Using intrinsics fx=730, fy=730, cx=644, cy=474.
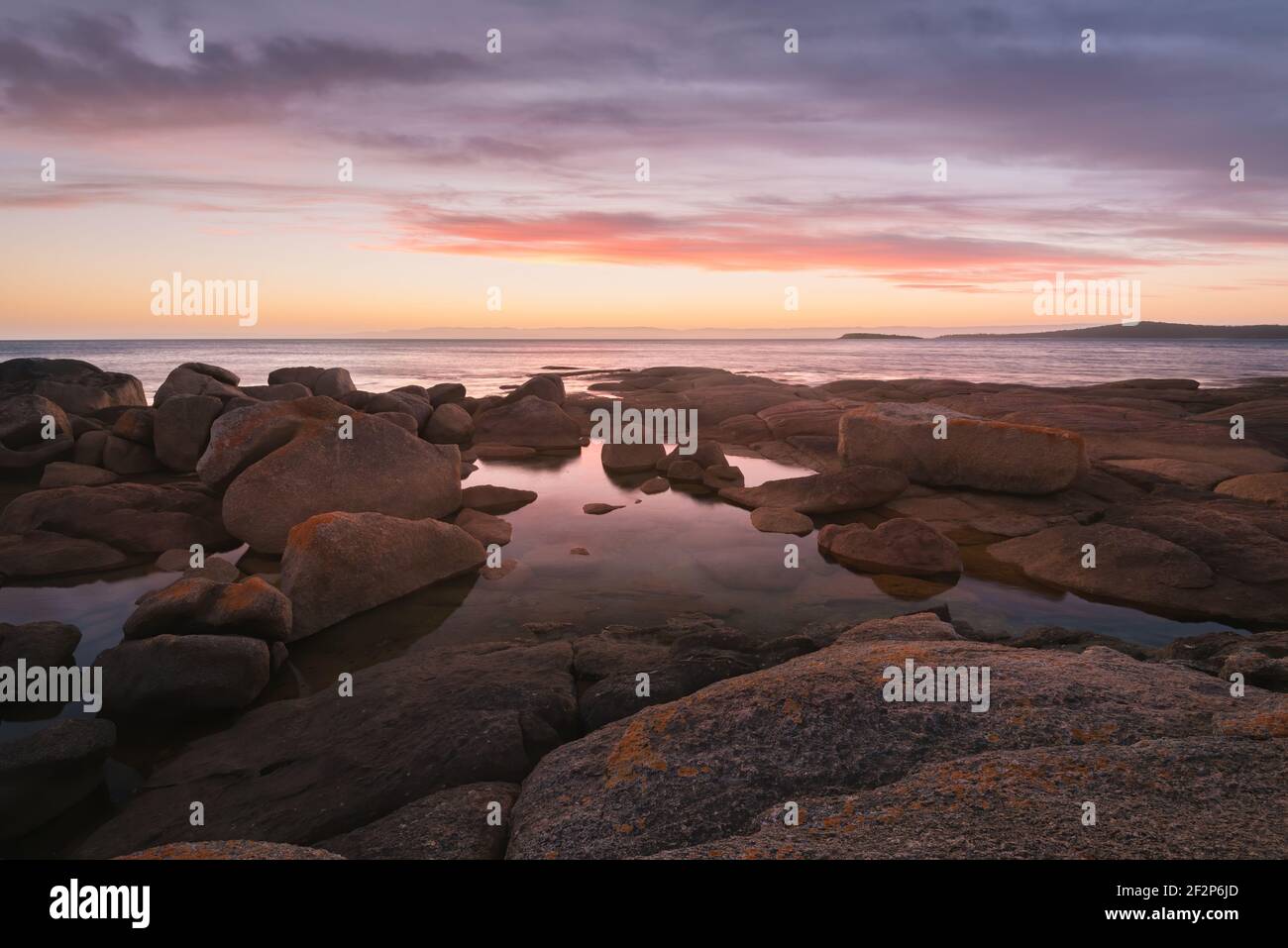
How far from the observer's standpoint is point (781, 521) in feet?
44.5

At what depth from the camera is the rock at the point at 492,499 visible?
14.9 m

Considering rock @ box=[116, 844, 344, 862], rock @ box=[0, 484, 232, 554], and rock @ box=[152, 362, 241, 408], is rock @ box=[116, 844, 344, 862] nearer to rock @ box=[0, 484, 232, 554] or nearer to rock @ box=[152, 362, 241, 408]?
rock @ box=[0, 484, 232, 554]

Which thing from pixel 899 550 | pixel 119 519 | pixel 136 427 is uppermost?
pixel 136 427

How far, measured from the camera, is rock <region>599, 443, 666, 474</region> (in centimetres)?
1933

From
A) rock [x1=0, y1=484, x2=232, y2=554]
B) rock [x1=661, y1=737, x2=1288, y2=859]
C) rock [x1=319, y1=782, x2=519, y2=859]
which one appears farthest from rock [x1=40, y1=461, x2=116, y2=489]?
rock [x1=661, y1=737, x2=1288, y2=859]

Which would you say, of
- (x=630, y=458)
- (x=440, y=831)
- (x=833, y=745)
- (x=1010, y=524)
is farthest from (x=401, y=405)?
(x=833, y=745)

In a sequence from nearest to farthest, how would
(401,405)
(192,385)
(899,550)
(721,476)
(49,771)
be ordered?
(49,771) < (899,550) < (721,476) < (192,385) < (401,405)

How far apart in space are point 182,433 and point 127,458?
1.49 m

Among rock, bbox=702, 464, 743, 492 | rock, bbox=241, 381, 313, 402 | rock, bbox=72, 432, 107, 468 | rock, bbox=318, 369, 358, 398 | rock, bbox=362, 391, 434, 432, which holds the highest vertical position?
rock, bbox=318, 369, 358, 398

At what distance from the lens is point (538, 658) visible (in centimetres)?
748

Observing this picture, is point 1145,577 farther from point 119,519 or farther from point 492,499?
point 119,519

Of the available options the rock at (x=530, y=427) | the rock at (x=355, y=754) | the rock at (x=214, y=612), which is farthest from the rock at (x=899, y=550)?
the rock at (x=530, y=427)

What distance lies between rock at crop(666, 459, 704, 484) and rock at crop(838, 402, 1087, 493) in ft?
11.5
